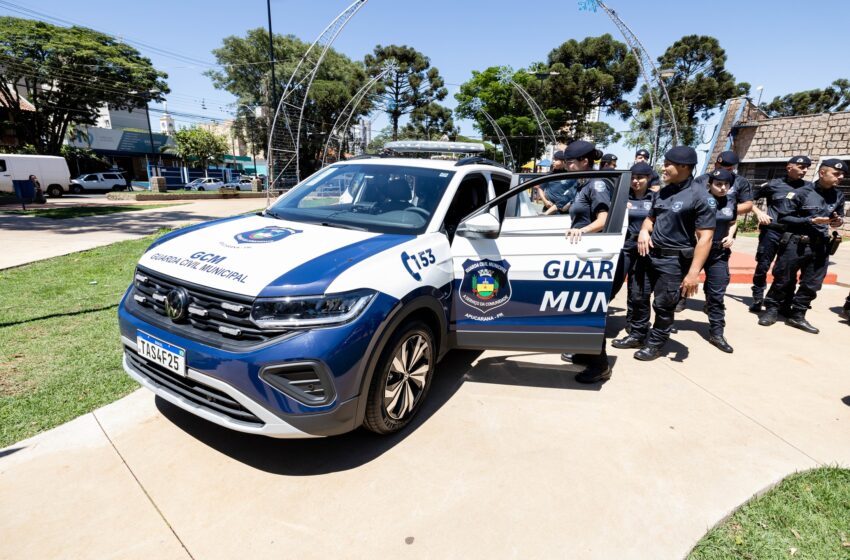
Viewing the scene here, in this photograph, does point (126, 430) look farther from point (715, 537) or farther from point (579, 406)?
point (715, 537)

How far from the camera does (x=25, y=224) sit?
11.6 m

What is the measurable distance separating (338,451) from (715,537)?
1948 millimetres

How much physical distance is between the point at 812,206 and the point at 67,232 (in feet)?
45.4

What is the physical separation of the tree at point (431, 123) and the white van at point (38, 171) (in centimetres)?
3528

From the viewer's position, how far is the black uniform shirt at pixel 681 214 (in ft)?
12.1

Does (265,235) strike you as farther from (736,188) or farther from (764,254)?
(764,254)

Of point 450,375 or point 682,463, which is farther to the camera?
point 450,375

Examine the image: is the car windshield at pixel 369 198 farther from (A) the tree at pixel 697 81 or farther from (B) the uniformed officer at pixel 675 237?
(A) the tree at pixel 697 81

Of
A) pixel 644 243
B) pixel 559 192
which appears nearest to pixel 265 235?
pixel 644 243

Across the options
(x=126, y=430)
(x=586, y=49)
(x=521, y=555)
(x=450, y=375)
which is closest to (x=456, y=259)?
(x=450, y=375)

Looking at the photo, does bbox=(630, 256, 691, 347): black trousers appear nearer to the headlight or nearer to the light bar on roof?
the light bar on roof

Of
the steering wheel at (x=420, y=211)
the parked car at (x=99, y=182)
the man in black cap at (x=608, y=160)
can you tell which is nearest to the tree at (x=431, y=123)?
the parked car at (x=99, y=182)

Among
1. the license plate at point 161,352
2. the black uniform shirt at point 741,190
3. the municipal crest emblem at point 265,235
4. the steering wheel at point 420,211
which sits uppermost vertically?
the black uniform shirt at point 741,190

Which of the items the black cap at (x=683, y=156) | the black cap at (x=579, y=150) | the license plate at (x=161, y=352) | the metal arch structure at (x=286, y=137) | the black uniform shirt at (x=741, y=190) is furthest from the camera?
the metal arch structure at (x=286, y=137)
